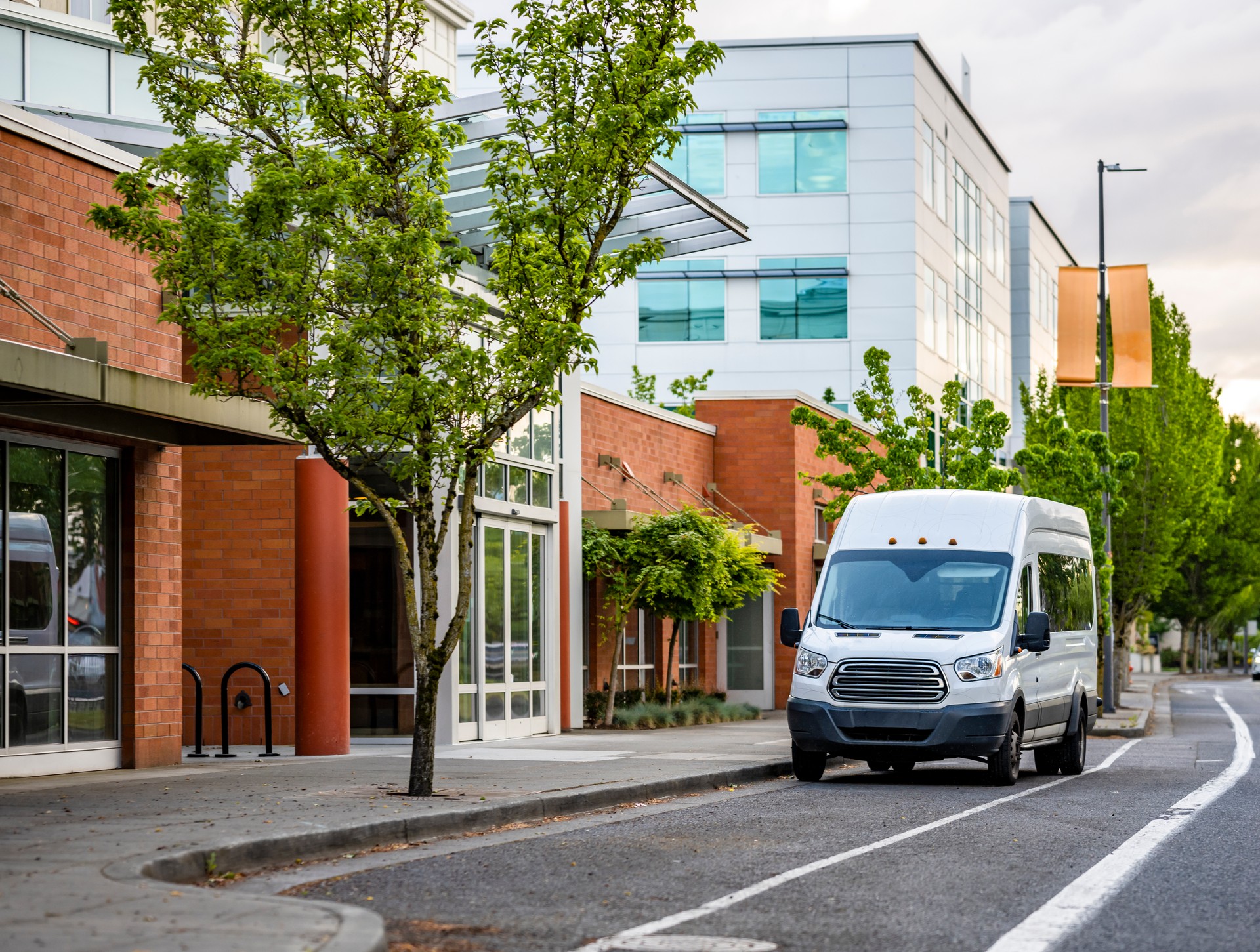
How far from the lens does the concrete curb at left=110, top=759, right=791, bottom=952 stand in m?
7.20

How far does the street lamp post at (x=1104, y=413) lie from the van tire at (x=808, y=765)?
54.1 feet

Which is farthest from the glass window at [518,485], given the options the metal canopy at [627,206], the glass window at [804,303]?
the glass window at [804,303]

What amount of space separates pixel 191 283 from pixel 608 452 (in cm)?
1435

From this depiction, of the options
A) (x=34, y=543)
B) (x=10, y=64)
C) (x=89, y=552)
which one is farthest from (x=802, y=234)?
(x=34, y=543)

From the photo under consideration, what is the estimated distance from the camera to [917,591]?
17.0 meters

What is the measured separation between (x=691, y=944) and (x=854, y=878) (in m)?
2.34

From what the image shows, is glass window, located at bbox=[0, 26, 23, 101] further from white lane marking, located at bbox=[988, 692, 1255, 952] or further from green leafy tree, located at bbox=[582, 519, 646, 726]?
white lane marking, located at bbox=[988, 692, 1255, 952]

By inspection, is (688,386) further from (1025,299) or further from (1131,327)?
(1025,299)

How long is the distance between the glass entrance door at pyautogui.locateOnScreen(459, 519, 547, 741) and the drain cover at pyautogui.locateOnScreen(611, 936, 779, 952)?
43.7 ft

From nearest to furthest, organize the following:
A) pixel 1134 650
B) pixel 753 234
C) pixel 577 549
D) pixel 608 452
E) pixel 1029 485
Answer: pixel 577 549 < pixel 608 452 < pixel 1029 485 < pixel 753 234 < pixel 1134 650

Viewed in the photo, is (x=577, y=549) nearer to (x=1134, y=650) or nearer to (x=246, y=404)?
(x=246, y=404)

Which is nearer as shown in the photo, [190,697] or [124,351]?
[124,351]

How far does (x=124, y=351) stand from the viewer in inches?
617

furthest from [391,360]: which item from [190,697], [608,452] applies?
[608,452]
